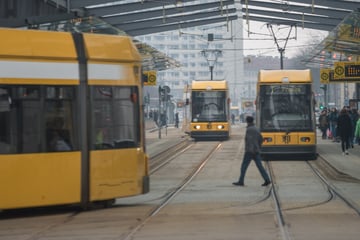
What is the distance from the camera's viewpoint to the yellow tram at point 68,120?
500 inches

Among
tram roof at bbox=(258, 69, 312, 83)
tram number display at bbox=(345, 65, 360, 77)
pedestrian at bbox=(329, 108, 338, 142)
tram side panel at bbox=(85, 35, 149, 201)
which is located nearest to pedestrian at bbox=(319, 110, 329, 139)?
pedestrian at bbox=(329, 108, 338, 142)

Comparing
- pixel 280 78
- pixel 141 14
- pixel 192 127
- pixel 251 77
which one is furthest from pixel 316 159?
pixel 251 77

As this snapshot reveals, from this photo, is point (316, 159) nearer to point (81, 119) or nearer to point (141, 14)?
point (141, 14)

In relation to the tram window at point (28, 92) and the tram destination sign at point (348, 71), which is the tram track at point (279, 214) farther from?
the tram destination sign at point (348, 71)

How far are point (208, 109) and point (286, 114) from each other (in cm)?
1602

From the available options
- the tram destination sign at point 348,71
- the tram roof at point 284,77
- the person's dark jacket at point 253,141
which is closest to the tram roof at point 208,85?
the tram destination sign at point 348,71

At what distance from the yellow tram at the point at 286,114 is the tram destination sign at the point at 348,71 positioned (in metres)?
6.50

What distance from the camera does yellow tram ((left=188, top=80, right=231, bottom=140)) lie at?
143 ft

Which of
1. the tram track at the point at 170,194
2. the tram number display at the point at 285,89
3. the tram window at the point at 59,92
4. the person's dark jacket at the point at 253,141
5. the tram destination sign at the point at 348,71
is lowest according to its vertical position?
the tram track at the point at 170,194

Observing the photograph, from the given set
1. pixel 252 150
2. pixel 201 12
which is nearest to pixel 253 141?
pixel 252 150

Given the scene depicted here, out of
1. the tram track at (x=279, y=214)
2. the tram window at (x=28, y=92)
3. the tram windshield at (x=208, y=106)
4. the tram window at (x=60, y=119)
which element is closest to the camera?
the tram track at (x=279, y=214)

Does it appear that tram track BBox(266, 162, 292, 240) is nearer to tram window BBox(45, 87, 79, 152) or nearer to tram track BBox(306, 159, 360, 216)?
tram track BBox(306, 159, 360, 216)

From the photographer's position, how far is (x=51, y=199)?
13.0 m

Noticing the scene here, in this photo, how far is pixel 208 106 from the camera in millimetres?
43875
